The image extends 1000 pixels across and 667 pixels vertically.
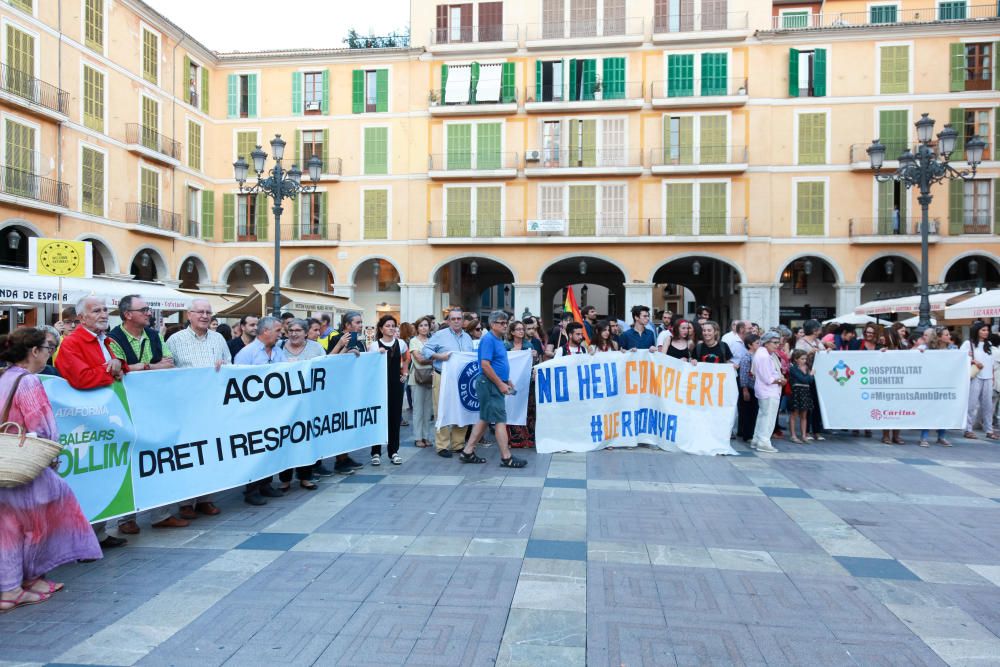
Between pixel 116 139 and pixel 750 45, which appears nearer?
pixel 116 139

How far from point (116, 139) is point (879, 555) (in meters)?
27.1

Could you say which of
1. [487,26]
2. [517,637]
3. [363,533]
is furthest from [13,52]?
[517,637]

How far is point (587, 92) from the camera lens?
2789cm

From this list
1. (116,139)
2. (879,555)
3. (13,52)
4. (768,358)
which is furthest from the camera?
(116,139)

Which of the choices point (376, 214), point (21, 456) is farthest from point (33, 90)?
point (21, 456)

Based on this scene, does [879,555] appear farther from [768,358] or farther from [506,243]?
[506,243]

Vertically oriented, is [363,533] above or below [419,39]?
below

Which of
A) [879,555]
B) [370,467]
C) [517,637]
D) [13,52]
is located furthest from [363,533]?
[13,52]

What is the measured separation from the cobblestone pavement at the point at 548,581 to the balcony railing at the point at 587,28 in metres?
25.3

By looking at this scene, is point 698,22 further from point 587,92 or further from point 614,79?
point 587,92

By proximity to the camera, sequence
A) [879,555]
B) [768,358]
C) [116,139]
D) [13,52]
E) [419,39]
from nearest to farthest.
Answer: [879,555]
[768,358]
[13,52]
[116,139]
[419,39]

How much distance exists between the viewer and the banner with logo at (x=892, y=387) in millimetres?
9445

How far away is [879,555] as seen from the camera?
4.65 metres

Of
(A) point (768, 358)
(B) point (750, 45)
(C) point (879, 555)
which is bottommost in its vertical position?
(C) point (879, 555)
